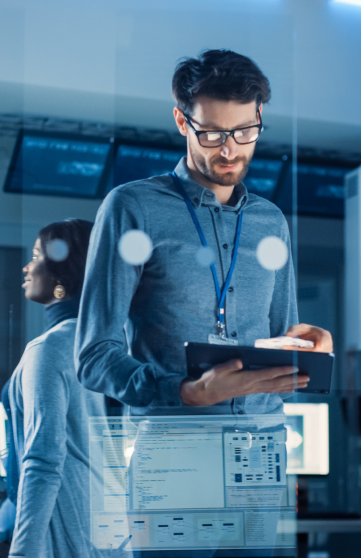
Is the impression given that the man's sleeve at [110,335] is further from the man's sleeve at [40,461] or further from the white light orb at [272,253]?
the white light orb at [272,253]

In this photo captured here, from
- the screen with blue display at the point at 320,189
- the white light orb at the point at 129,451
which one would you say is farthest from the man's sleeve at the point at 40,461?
the screen with blue display at the point at 320,189

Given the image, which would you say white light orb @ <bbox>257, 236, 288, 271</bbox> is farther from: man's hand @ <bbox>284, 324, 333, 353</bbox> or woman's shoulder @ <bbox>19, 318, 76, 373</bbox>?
woman's shoulder @ <bbox>19, 318, 76, 373</bbox>

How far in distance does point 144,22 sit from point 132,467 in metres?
1.17

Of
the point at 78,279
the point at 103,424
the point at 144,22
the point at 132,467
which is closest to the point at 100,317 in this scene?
the point at 78,279

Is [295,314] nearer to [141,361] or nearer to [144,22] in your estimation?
[141,361]

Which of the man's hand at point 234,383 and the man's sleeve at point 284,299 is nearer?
the man's hand at point 234,383

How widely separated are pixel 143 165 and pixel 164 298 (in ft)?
1.14

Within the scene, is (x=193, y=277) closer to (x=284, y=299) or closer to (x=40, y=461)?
(x=284, y=299)

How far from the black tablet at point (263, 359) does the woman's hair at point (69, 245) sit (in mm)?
343

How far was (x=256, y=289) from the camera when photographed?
1.45 meters

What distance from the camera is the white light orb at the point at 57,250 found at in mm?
1415

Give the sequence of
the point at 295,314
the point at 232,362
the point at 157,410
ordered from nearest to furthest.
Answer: the point at 232,362 → the point at 157,410 → the point at 295,314

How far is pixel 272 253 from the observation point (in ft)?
4.97

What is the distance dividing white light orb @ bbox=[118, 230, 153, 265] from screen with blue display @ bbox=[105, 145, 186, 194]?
0.45ft
